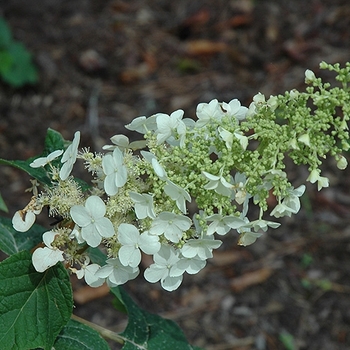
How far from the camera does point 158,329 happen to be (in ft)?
7.91

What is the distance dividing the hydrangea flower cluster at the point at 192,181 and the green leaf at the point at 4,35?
403cm

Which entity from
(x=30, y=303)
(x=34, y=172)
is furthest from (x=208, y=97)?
(x=30, y=303)

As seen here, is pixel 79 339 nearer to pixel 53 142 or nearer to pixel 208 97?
pixel 53 142

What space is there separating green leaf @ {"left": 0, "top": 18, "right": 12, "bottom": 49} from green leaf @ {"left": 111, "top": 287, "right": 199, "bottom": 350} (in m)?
3.75

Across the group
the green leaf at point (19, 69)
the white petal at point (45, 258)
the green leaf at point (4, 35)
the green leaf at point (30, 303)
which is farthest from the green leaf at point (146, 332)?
the green leaf at point (4, 35)

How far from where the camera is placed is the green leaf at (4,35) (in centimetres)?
539

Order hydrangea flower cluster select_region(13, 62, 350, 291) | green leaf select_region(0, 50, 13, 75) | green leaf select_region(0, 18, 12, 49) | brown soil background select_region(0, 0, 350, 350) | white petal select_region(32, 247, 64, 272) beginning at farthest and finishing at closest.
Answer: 1. green leaf select_region(0, 18, 12, 49)
2. green leaf select_region(0, 50, 13, 75)
3. brown soil background select_region(0, 0, 350, 350)
4. white petal select_region(32, 247, 64, 272)
5. hydrangea flower cluster select_region(13, 62, 350, 291)

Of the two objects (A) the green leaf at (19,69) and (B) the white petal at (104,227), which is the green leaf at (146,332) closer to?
(B) the white petal at (104,227)

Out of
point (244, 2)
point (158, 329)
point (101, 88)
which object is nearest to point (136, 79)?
point (101, 88)

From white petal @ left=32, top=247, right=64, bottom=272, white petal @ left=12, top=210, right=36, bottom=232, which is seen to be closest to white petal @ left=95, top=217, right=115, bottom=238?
white petal @ left=32, top=247, right=64, bottom=272

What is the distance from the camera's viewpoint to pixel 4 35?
5.43m

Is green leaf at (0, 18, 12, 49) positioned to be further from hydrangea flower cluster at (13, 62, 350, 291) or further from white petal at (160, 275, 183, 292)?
white petal at (160, 275, 183, 292)

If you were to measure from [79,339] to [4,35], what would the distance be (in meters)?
4.16

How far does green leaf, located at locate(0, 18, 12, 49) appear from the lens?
5385mm
